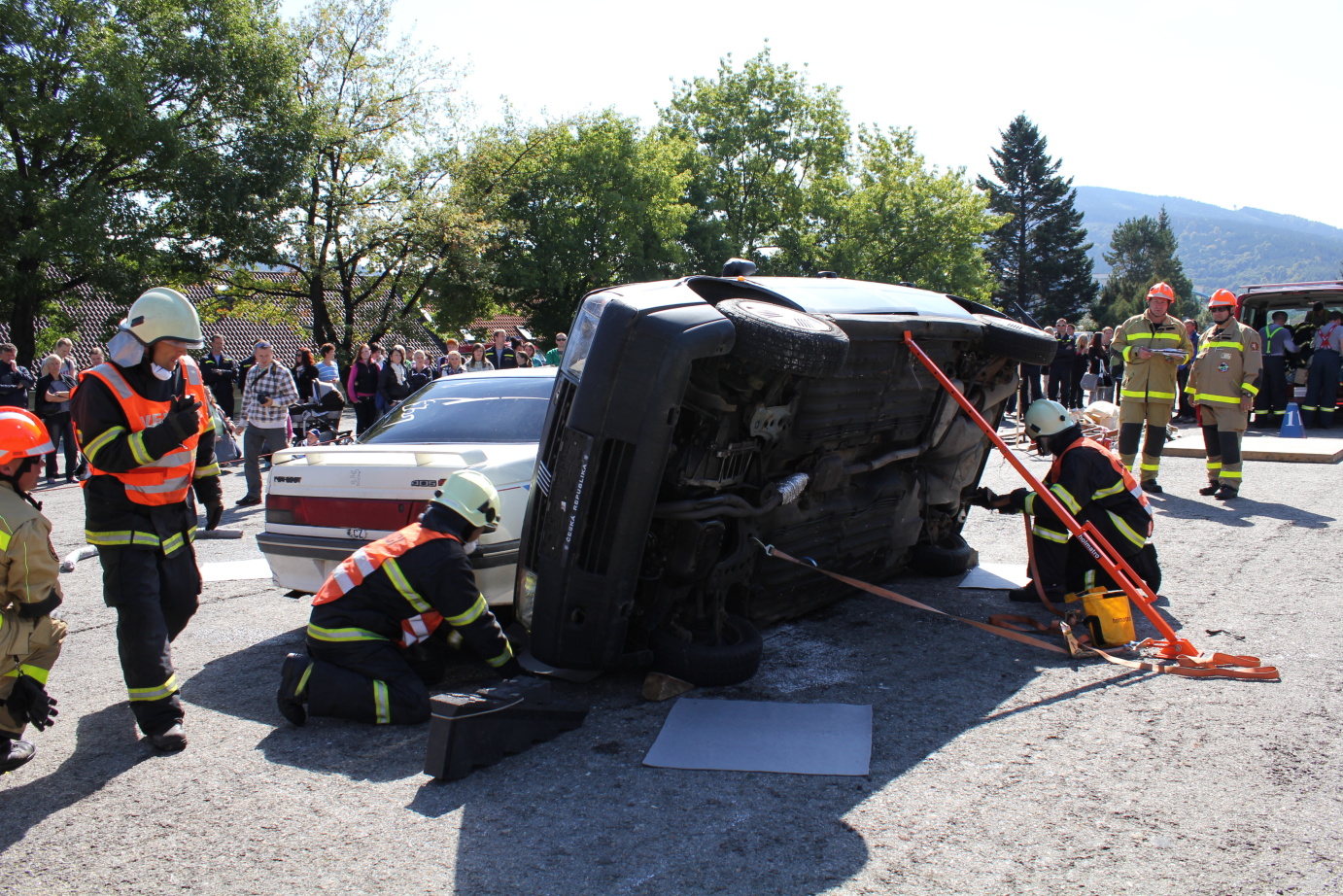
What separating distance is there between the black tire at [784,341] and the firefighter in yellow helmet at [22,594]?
2.55 meters

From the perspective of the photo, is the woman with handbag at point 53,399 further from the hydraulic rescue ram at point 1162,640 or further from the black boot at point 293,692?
the hydraulic rescue ram at point 1162,640

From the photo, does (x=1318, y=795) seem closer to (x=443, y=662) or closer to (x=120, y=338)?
(x=443, y=662)

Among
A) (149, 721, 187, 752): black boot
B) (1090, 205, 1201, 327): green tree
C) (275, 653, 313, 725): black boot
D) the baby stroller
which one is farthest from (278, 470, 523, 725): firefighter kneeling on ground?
(1090, 205, 1201, 327): green tree

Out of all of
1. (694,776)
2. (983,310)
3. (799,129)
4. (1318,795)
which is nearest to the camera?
(1318,795)

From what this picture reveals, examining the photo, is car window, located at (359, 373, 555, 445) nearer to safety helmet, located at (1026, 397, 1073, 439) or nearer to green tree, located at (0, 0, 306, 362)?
safety helmet, located at (1026, 397, 1073, 439)

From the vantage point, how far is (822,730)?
3527 mm

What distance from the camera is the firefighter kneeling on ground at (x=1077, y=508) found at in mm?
4820

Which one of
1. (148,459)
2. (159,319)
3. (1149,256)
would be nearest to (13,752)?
(148,459)

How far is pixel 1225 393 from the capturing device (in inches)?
324

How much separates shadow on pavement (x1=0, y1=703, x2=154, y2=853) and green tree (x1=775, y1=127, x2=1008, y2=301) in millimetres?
40062

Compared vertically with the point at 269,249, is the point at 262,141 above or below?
above

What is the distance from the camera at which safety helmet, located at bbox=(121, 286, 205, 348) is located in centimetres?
360

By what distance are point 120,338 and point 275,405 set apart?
5.83 m

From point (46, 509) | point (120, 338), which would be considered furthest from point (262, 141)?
point (120, 338)
